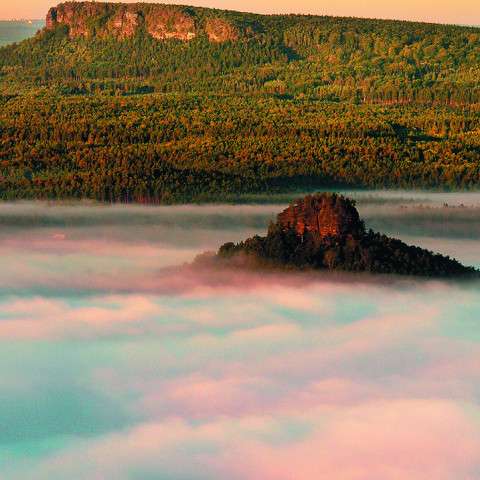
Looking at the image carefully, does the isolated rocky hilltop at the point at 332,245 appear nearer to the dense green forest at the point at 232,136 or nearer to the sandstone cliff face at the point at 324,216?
the sandstone cliff face at the point at 324,216

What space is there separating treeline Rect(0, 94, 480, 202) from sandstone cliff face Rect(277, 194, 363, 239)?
42.6 meters

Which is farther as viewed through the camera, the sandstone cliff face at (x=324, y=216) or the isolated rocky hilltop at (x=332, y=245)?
the isolated rocky hilltop at (x=332, y=245)

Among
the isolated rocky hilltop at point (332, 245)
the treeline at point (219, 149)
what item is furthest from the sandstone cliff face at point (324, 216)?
the treeline at point (219, 149)

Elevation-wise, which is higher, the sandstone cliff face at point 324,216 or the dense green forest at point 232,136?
the sandstone cliff face at point 324,216

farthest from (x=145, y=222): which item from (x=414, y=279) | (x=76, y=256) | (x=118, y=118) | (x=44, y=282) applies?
(x=118, y=118)

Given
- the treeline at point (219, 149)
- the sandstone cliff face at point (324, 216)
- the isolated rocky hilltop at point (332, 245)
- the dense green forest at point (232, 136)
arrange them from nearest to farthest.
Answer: the sandstone cliff face at point (324, 216) → the isolated rocky hilltop at point (332, 245) → the treeline at point (219, 149) → the dense green forest at point (232, 136)

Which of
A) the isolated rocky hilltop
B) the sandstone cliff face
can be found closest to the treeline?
the isolated rocky hilltop

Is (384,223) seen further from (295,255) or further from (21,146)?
(21,146)

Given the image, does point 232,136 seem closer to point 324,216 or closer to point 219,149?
point 219,149

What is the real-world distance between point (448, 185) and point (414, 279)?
54.1 m

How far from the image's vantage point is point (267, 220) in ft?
224

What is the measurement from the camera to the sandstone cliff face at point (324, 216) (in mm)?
39938

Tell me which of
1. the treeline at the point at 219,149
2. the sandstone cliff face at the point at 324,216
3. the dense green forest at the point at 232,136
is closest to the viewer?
the sandstone cliff face at the point at 324,216

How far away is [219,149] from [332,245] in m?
70.3
